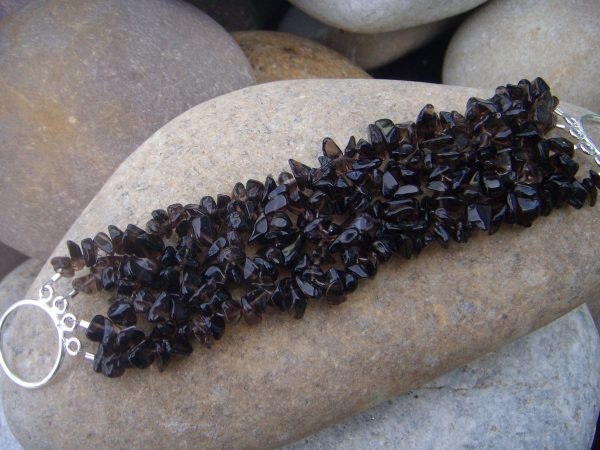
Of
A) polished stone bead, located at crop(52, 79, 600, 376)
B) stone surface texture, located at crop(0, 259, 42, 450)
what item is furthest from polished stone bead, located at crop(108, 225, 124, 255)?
stone surface texture, located at crop(0, 259, 42, 450)

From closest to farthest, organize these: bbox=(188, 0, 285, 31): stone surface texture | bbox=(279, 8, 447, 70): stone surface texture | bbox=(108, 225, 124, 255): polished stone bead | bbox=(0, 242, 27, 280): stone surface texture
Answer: bbox=(108, 225, 124, 255): polished stone bead < bbox=(0, 242, 27, 280): stone surface texture < bbox=(279, 8, 447, 70): stone surface texture < bbox=(188, 0, 285, 31): stone surface texture

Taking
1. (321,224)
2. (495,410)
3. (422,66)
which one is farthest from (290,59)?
(495,410)

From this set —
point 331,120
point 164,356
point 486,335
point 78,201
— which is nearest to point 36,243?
point 78,201

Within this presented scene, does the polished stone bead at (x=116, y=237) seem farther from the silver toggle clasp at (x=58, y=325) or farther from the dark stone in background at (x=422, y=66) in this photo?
the dark stone in background at (x=422, y=66)

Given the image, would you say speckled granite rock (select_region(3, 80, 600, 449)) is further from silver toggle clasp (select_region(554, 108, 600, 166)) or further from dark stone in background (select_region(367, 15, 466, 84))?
dark stone in background (select_region(367, 15, 466, 84))

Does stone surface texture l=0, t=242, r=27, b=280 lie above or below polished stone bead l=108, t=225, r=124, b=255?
below

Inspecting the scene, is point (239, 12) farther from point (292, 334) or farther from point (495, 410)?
point (495, 410)
